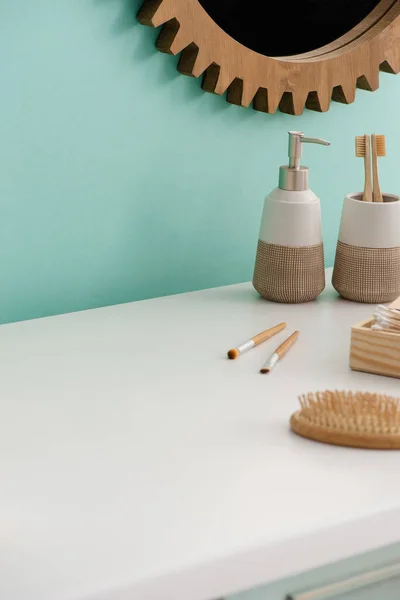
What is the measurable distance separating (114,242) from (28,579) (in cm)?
65

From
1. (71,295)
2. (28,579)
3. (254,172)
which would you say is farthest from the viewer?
(254,172)

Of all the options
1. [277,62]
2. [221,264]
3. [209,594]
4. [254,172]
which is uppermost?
[277,62]

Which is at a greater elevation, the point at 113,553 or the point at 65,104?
the point at 65,104

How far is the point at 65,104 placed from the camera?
103cm

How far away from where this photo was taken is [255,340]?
3.16 feet

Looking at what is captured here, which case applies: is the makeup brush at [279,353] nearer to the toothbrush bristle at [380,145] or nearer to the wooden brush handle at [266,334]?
the wooden brush handle at [266,334]

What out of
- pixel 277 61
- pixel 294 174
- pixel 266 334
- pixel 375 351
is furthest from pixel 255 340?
pixel 277 61

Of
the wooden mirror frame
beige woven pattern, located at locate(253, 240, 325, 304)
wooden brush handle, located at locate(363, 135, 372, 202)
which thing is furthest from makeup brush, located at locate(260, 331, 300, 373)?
the wooden mirror frame

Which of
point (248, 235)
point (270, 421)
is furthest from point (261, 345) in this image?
point (248, 235)

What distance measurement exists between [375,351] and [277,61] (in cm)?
49

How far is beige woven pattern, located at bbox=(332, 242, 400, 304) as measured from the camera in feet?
3.59

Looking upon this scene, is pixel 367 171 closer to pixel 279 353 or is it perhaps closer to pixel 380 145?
pixel 380 145

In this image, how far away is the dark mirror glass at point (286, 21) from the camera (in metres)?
1.14

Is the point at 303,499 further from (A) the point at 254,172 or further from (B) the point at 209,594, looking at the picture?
(A) the point at 254,172
